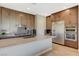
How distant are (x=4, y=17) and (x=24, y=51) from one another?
79.6 inches

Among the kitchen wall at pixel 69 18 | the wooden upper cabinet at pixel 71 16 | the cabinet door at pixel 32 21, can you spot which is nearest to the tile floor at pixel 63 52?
the kitchen wall at pixel 69 18

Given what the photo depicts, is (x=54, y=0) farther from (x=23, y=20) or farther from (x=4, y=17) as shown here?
(x=23, y=20)

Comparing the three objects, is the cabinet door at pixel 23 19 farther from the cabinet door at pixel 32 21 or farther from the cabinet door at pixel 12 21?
the cabinet door at pixel 12 21

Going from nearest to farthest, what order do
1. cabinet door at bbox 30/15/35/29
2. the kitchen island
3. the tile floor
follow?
the kitchen island → the tile floor → cabinet door at bbox 30/15/35/29

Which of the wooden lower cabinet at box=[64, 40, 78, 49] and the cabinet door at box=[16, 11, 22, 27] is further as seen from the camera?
the cabinet door at box=[16, 11, 22, 27]

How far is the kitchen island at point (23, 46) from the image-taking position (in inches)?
75.1

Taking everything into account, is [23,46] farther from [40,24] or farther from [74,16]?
[74,16]

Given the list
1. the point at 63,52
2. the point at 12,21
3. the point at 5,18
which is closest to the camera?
the point at 63,52

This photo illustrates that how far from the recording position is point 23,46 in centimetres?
255

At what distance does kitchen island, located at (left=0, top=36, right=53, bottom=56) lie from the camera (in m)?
1.91

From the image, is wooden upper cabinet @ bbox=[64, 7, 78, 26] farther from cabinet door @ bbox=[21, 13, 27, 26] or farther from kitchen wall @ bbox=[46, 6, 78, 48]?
cabinet door @ bbox=[21, 13, 27, 26]

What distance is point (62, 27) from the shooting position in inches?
190

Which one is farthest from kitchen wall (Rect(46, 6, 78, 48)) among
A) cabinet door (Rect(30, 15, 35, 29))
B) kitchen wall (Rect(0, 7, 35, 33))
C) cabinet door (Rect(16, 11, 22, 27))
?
cabinet door (Rect(16, 11, 22, 27))

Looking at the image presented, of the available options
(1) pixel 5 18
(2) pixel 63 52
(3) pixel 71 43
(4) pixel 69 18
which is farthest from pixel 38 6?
(3) pixel 71 43
